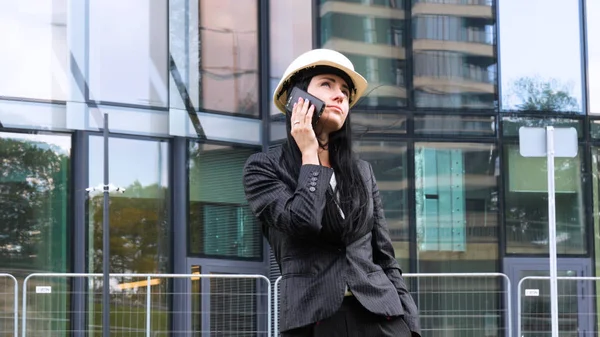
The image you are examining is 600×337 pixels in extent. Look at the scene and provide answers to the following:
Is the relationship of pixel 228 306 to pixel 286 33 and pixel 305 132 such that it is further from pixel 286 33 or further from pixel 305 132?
pixel 305 132

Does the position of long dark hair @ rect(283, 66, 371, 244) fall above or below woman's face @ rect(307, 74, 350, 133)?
below

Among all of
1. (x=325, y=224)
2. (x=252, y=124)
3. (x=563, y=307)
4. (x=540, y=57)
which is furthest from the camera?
(x=252, y=124)

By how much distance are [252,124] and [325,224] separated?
1054 cm

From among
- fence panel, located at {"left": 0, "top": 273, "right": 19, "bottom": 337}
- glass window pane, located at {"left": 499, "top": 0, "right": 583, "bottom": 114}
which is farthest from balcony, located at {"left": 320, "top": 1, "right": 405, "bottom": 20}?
fence panel, located at {"left": 0, "top": 273, "right": 19, "bottom": 337}

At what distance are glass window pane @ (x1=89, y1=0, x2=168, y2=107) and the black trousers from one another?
9.90 m

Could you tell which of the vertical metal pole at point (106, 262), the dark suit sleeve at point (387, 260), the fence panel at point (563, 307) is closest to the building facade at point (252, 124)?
the fence panel at point (563, 307)

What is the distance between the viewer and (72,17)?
12.1 meters

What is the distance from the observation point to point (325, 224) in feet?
8.22

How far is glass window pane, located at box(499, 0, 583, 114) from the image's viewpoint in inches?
499

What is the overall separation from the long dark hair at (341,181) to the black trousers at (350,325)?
16 cm

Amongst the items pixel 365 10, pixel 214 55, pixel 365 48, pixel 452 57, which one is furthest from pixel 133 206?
pixel 452 57

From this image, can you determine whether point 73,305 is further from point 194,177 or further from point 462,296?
point 462,296

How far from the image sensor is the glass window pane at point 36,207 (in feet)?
38.1

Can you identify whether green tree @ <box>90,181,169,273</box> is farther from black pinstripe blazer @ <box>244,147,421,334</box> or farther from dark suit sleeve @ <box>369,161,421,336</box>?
black pinstripe blazer @ <box>244,147,421,334</box>
